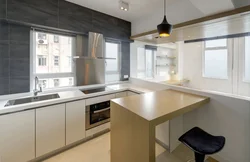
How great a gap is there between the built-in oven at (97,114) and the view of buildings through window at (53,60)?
81 cm

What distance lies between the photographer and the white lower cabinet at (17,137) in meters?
1.49

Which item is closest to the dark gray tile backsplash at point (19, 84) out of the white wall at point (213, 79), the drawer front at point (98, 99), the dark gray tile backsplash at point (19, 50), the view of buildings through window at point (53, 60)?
the view of buildings through window at point (53, 60)

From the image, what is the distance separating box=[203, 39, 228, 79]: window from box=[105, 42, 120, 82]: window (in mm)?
3085

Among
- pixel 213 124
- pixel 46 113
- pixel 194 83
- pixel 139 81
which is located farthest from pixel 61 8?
pixel 194 83

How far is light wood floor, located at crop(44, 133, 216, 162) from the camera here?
186cm

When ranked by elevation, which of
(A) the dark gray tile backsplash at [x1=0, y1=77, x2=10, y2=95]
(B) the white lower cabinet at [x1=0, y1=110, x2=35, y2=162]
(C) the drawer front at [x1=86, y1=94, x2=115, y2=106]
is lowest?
(B) the white lower cabinet at [x1=0, y1=110, x2=35, y2=162]

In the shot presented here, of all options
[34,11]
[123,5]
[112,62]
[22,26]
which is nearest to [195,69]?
[112,62]

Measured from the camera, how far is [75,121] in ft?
6.79

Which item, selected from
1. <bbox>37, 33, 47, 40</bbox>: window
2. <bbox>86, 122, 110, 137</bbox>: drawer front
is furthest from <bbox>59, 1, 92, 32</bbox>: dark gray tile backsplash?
<bbox>86, 122, 110, 137</bbox>: drawer front

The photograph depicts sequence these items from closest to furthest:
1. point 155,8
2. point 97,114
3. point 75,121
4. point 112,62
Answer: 1. point 75,121
2. point 97,114
3. point 155,8
4. point 112,62

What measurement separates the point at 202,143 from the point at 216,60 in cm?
381

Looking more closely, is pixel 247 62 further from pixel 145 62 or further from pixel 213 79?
pixel 145 62

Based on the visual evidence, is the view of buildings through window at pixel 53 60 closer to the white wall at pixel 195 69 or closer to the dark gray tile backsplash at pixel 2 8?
the dark gray tile backsplash at pixel 2 8

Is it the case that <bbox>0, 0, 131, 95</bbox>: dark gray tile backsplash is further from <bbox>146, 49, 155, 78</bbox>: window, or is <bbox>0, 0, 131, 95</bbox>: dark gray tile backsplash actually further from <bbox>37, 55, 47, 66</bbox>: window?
<bbox>146, 49, 155, 78</bbox>: window
